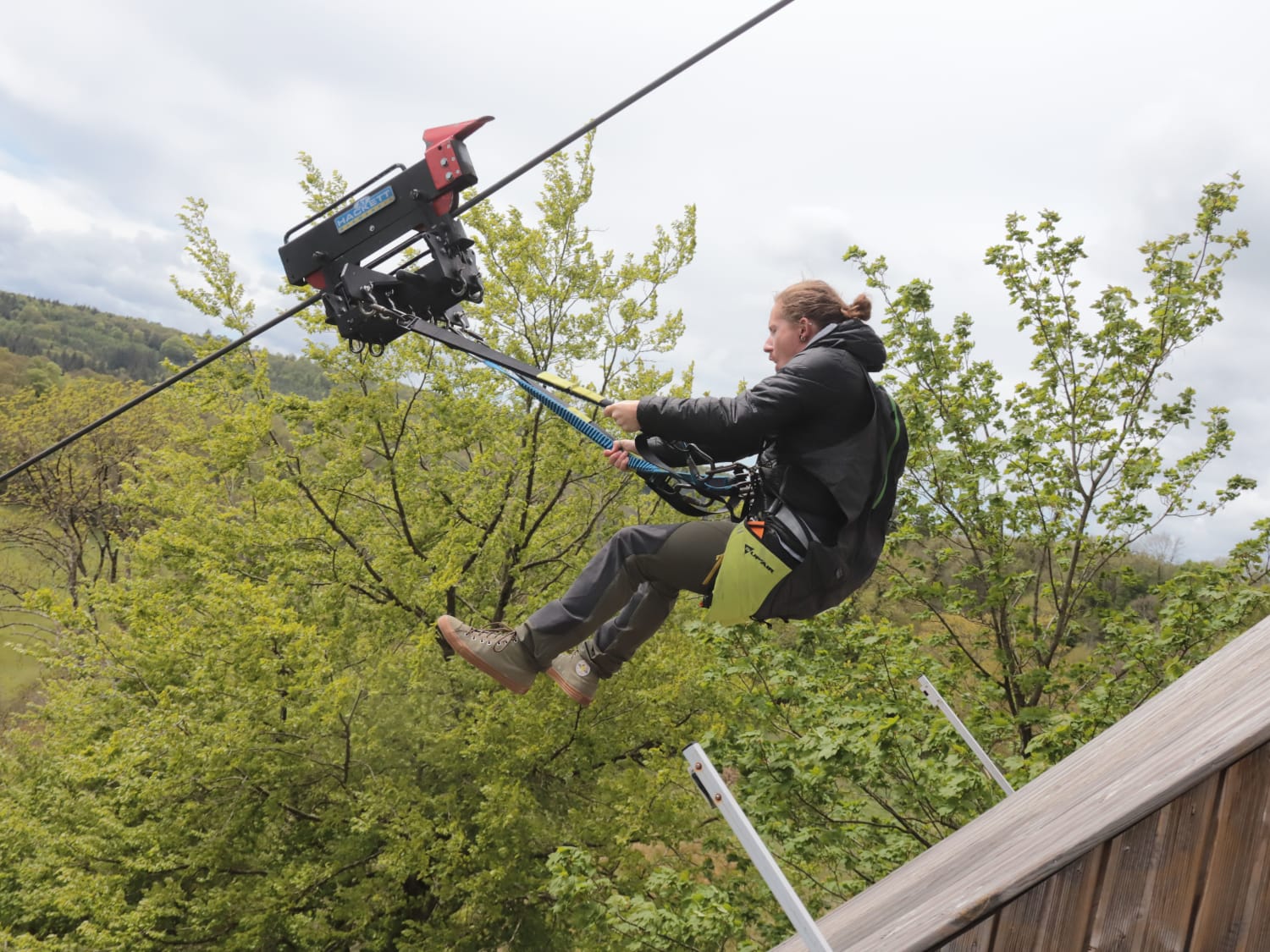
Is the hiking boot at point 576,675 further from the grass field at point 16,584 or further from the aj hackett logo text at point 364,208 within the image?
the grass field at point 16,584

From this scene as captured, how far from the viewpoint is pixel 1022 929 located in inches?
61.4

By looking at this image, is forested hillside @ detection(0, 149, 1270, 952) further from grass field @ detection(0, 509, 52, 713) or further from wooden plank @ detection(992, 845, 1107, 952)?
grass field @ detection(0, 509, 52, 713)

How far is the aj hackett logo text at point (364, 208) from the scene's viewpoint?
371 centimetres

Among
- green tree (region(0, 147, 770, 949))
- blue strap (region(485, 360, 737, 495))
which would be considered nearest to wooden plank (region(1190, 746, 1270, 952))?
blue strap (region(485, 360, 737, 495))

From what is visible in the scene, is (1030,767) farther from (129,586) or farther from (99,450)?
(99,450)

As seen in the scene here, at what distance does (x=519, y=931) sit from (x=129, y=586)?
6.59 meters

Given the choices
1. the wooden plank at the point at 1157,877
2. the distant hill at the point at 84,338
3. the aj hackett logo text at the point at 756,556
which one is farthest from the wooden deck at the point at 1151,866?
the distant hill at the point at 84,338

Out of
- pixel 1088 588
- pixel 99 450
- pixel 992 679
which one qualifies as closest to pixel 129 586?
pixel 992 679

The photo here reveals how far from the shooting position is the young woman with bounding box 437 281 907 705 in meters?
2.72

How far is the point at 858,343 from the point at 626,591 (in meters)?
1.24

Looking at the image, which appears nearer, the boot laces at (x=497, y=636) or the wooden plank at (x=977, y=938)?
the wooden plank at (x=977, y=938)

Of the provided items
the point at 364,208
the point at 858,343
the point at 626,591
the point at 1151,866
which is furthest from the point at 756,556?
the point at 364,208

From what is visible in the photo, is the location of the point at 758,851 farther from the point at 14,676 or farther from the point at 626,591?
the point at 14,676

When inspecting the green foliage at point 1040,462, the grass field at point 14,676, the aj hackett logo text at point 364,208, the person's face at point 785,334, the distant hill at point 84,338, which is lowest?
the green foliage at point 1040,462
